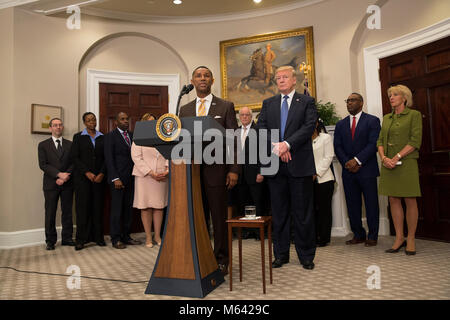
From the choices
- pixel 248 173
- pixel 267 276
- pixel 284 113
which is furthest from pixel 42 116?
pixel 267 276

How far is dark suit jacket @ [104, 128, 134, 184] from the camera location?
440 centimetres

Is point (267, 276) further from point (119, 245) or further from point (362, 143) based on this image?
point (119, 245)

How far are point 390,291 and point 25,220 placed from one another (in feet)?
14.6

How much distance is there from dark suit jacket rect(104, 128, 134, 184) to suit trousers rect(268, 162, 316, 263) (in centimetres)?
210

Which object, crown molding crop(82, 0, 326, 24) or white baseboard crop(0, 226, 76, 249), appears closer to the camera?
white baseboard crop(0, 226, 76, 249)

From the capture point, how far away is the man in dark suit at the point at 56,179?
4.51 m

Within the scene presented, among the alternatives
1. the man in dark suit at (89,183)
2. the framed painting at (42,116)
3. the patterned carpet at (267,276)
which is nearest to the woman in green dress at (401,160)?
the patterned carpet at (267,276)

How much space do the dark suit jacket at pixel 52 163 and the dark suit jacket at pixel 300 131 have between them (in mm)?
2900

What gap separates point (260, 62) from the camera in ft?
18.5

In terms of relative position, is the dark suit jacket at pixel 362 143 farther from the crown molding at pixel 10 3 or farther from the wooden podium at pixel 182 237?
the crown molding at pixel 10 3

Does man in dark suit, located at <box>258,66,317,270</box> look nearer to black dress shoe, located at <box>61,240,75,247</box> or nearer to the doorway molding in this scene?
the doorway molding

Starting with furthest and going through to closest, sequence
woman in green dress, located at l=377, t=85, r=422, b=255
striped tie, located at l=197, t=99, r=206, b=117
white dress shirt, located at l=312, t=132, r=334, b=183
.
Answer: white dress shirt, located at l=312, t=132, r=334, b=183, woman in green dress, located at l=377, t=85, r=422, b=255, striped tie, located at l=197, t=99, r=206, b=117

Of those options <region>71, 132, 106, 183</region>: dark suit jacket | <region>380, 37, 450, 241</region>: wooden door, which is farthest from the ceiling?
<region>71, 132, 106, 183</region>: dark suit jacket

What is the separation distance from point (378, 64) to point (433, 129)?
1222 millimetres
